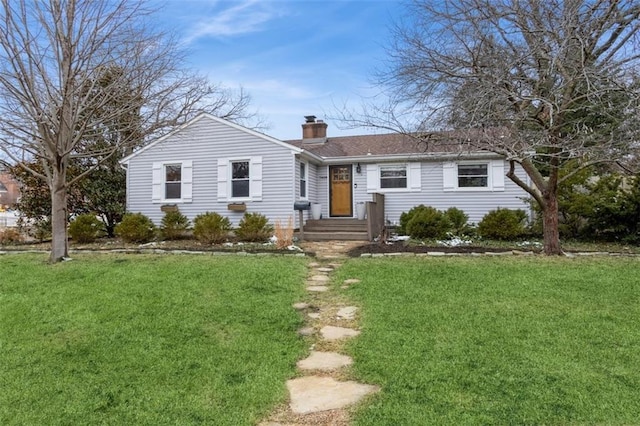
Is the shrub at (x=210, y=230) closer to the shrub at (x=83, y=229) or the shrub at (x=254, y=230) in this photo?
the shrub at (x=254, y=230)

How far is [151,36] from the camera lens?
812cm

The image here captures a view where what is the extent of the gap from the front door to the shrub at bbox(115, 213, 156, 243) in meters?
5.75

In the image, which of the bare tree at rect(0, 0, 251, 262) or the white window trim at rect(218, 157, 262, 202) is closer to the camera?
the bare tree at rect(0, 0, 251, 262)

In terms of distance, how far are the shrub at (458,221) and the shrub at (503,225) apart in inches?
22.2

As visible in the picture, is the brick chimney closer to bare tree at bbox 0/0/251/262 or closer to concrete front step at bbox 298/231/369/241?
concrete front step at bbox 298/231/369/241

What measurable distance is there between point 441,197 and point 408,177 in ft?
3.89

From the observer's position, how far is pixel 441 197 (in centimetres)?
1314

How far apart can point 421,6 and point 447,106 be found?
2127 mm

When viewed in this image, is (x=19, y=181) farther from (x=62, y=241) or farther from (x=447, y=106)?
(x=447, y=106)

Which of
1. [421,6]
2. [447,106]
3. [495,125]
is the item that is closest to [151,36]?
[421,6]

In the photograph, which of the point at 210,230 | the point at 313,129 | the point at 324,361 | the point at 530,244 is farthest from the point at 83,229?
the point at 530,244

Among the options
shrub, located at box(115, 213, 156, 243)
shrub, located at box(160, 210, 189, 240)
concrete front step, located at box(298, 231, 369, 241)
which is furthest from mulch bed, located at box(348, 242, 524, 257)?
shrub, located at box(115, 213, 156, 243)

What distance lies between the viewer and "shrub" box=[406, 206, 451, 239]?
1137 cm

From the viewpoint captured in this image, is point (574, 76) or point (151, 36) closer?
point (574, 76)
